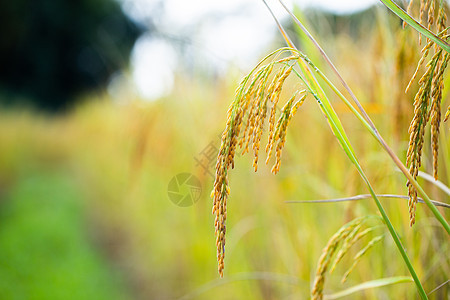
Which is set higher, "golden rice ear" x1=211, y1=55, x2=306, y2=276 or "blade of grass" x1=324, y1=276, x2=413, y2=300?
"golden rice ear" x1=211, y1=55, x2=306, y2=276

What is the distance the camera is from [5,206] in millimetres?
5113

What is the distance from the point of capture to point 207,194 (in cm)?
210

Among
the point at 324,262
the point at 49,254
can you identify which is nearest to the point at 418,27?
the point at 324,262

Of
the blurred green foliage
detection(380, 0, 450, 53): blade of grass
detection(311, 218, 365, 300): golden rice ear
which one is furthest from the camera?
the blurred green foliage

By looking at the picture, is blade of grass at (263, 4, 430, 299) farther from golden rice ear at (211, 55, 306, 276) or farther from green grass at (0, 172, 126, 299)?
green grass at (0, 172, 126, 299)

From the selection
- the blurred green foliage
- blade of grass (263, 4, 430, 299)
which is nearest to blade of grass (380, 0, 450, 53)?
blade of grass (263, 4, 430, 299)

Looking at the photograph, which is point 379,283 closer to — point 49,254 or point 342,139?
point 342,139

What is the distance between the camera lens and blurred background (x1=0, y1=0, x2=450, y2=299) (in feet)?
3.05

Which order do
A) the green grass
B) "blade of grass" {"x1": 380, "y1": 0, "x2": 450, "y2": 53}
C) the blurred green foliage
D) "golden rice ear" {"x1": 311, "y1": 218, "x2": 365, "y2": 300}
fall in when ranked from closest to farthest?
"blade of grass" {"x1": 380, "y1": 0, "x2": 450, "y2": 53}, "golden rice ear" {"x1": 311, "y1": 218, "x2": 365, "y2": 300}, the green grass, the blurred green foliage

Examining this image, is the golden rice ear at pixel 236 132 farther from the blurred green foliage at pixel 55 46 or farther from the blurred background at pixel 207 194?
the blurred green foliage at pixel 55 46

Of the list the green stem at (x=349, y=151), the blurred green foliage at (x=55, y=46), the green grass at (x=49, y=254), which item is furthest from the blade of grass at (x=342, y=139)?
the blurred green foliage at (x=55, y=46)

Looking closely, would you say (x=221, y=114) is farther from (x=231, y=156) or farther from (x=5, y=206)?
(x=5, y=206)

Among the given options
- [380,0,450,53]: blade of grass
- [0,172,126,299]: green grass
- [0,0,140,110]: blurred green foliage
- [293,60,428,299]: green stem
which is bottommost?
[0,172,126,299]: green grass

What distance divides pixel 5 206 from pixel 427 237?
213 inches
